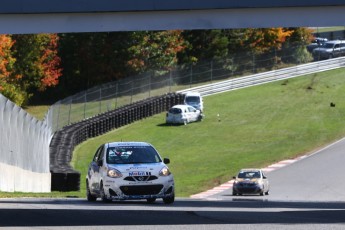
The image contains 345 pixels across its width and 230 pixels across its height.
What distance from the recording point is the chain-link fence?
58.4 m

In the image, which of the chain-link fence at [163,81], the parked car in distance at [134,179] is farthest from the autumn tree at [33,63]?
the parked car in distance at [134,179]

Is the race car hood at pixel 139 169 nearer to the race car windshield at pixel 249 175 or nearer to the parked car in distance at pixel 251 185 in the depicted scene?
the parked car in distance at pixel 251 185

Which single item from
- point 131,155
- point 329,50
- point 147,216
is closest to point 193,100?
point 329,50

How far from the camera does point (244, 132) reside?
6397 cm

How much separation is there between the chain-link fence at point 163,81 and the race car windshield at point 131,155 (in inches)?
986

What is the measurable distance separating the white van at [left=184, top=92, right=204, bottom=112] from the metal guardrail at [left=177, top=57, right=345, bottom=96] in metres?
5.00

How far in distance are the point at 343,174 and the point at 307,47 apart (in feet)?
147

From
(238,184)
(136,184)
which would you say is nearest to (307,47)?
(238,184)

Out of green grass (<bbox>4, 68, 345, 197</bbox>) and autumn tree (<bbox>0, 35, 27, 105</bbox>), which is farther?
autumn tree (<bbox>0, 35, 27, 105</bbox>)

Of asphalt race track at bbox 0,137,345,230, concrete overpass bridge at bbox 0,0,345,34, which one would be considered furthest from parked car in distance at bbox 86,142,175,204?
concrete overpass bridge at bbox 0,0,345,34

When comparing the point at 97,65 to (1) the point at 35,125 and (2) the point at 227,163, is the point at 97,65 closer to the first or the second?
(2) the point at 227,163

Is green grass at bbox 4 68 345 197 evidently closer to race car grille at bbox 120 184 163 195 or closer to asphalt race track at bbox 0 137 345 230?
race car grille at bbox 120 184 163 195

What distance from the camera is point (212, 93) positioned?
7975cm

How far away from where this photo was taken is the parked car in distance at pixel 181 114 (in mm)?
66688
